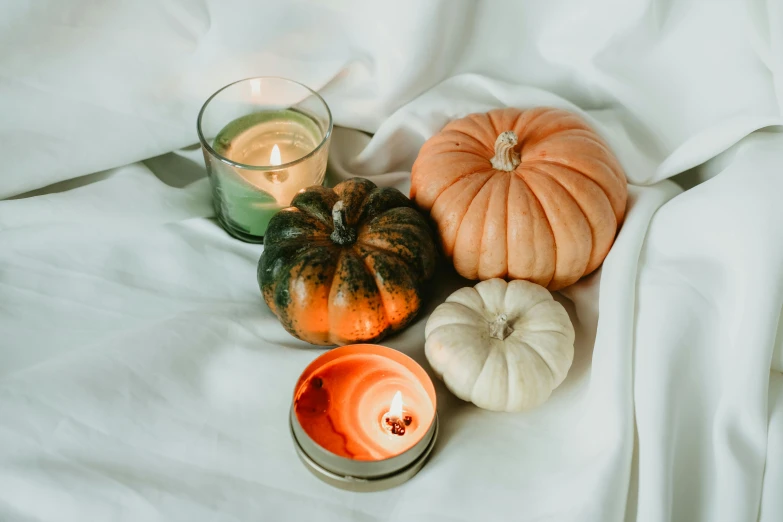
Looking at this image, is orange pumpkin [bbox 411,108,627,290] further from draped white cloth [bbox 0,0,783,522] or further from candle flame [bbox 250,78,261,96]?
candle flame [bbox 250,78,261,96]

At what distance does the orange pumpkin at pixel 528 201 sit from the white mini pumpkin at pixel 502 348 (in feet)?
0.24

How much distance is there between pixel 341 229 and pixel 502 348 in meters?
0.28

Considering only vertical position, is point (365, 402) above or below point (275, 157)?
below

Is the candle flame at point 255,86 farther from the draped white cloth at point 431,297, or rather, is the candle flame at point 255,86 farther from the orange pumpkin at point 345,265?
the orange pumpkin at point 345,265

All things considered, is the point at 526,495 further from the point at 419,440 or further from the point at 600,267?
the point at 600,267

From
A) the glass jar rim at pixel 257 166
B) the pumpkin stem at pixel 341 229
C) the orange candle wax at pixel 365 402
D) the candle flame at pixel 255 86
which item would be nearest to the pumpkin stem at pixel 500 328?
the orange candle wax at pixel 365 402

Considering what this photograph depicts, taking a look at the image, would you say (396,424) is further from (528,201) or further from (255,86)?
(255,86)

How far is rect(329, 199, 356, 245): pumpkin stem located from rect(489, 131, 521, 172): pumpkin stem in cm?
25

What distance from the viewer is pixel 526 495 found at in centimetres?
89

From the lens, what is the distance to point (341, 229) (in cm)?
102

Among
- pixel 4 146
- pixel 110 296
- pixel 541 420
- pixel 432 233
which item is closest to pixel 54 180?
pixel 4 146

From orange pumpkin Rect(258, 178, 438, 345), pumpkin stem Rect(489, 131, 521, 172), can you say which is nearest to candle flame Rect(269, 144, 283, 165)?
orange pumpkin Rect(258, 178, 438, 345)

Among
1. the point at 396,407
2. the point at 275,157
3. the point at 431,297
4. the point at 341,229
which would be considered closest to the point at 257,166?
the point at 275,157

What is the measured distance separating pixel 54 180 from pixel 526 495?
3.13 feet
